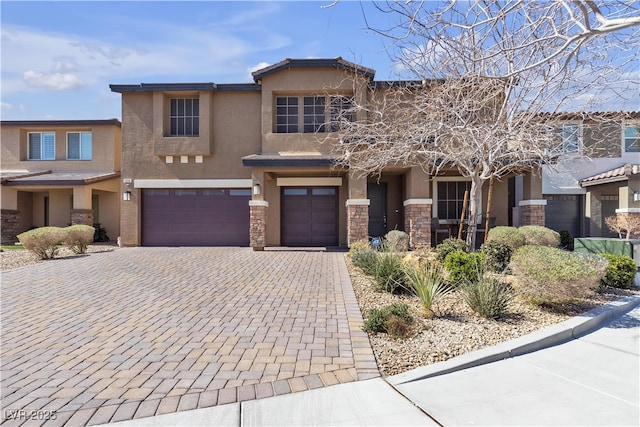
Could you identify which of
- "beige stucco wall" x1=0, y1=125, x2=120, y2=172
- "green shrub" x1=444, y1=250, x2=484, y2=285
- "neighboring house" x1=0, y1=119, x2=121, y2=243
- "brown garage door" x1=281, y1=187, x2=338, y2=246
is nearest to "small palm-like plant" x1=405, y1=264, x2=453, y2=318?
"green shrub" x1=444, y1=250, x2=484, y2=285

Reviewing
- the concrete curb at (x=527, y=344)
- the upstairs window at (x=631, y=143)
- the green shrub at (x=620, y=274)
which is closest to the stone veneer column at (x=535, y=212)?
the upstairs window at (x=631, y=143)

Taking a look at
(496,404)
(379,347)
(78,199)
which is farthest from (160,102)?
(496,404)

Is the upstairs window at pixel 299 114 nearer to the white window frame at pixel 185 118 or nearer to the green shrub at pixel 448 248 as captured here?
the white window frame at pixel 185 118

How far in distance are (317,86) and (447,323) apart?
1245 centimetres

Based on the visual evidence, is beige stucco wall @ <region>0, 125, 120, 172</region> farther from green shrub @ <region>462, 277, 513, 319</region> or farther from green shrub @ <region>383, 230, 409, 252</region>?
green shrub @ <region>462, 277, 513, 319</region>

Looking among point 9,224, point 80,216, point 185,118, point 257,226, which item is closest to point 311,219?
point 257,226

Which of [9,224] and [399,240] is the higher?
[9,224]

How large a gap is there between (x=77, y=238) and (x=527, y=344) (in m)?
14.8

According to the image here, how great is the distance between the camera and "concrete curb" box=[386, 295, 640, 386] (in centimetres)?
418

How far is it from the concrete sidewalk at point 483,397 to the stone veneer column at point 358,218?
9715 mm

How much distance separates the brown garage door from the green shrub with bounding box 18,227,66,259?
854cm

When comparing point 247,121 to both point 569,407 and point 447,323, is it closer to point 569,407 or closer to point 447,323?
point 447,323

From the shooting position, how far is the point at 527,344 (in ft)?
16.1

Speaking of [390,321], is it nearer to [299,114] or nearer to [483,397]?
[483,397]
